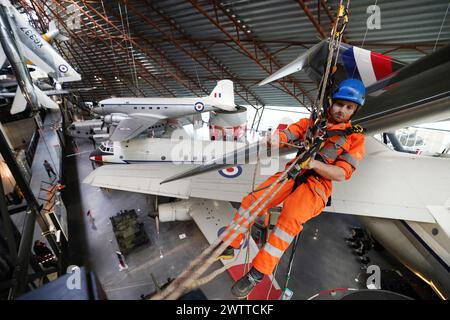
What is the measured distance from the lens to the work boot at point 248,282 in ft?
7.72

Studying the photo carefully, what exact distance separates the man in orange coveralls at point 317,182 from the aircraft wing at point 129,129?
8628 mm

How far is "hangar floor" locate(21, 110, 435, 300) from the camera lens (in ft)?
16.9

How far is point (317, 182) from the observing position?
248 cm

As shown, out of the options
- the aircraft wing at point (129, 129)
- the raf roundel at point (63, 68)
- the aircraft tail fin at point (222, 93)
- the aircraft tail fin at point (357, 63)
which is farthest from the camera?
the aircraft tail fin at point (222, 93)

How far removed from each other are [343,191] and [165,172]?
5498mm

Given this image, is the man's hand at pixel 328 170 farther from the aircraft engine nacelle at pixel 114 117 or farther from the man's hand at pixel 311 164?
the aircraft engine nacelle at pixel 114 117

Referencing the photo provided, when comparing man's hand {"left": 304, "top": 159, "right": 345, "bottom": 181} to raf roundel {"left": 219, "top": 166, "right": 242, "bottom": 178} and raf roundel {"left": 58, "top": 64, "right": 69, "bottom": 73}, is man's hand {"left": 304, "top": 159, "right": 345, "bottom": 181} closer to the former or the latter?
raf roundel {"left": 219, "top": 166, "right": 242, "bottom": 178}

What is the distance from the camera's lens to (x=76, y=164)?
1234cm

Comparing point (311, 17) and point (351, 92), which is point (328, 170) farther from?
point (311, 17)

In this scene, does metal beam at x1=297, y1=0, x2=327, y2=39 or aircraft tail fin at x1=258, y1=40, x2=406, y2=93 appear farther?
metal beam at x1=297, y1=0, x2=327, y2=39

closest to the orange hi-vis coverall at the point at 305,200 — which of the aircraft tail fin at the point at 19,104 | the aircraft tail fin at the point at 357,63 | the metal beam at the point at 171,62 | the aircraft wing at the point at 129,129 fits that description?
the aircraft tail fin at the point at 357,63

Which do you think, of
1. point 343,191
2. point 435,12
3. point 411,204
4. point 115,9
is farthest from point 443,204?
point 115,9

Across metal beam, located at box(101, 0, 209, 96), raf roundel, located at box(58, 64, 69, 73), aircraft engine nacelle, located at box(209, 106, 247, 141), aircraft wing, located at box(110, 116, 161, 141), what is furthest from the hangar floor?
metal beam, located at box(101, 0, 209, 96)

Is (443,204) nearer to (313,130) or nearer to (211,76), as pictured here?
(313,130)
